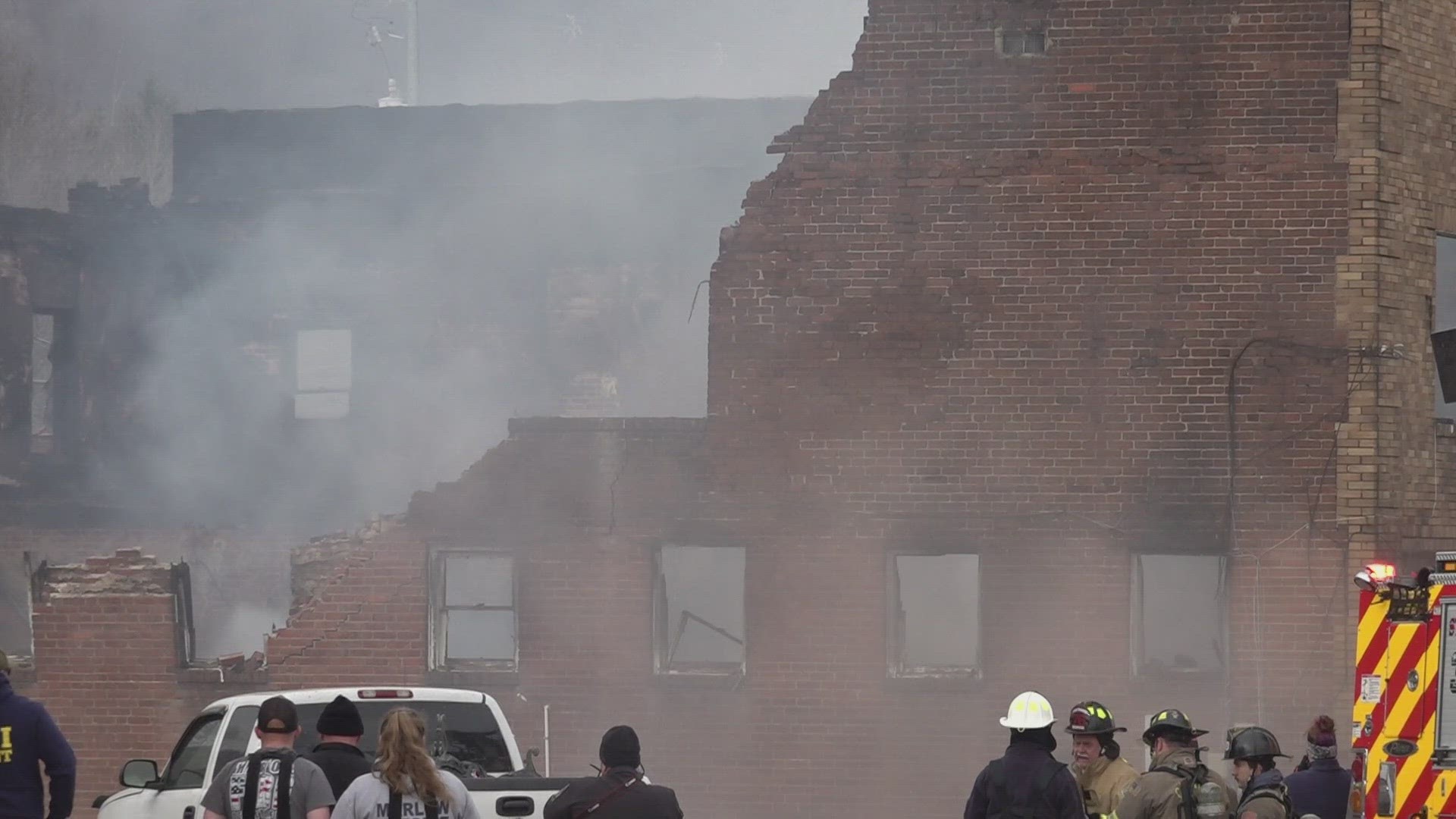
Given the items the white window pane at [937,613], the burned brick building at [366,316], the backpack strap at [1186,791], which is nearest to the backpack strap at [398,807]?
the backpack strap at [1186,791]

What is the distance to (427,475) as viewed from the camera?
3011 centimetres

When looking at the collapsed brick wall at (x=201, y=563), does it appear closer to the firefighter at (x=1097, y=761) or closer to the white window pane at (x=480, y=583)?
the white window pane at (x=480, y=583)

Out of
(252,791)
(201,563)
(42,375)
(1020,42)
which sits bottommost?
(201,563)

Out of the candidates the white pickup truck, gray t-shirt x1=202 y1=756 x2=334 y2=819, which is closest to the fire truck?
the white pickup truck

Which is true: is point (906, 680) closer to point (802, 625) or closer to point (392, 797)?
point (802, 625)

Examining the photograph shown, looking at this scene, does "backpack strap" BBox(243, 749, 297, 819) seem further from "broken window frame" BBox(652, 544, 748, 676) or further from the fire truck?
"broken window frame" BBox(652, 544, 748, 676)

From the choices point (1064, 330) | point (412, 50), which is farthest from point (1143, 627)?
point (412, 50)

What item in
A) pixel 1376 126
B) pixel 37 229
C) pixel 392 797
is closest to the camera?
pixel 392 797

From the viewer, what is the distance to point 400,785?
6984mm

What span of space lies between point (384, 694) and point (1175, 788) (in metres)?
4.00

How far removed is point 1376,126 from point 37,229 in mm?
20437

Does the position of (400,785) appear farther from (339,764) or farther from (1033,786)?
(1033,786)

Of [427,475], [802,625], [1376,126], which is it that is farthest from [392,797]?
[427,475]

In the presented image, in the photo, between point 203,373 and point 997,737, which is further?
point 203,373
